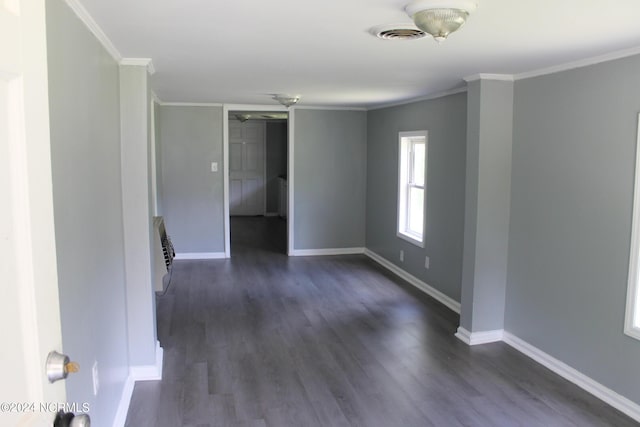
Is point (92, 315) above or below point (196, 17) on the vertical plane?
below

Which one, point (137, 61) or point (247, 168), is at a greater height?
point (137, 61)

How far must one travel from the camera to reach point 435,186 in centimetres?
537

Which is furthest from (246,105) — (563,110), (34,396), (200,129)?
(34,396)

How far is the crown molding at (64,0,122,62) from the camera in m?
2.04

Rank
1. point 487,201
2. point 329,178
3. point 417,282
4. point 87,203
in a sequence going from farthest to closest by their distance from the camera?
point 329,178
point 417,282
point 487,201
point 87,203

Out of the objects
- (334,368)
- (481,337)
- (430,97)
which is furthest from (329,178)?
(334,368)

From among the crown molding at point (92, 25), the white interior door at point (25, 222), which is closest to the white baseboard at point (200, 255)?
the crown molding at point (92, 25)

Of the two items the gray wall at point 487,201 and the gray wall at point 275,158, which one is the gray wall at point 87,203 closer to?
the gray wall at point 487,201

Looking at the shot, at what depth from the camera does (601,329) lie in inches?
127

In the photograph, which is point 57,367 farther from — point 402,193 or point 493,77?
point 402,193

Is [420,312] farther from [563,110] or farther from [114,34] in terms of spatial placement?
[114,34]

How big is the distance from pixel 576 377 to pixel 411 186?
10.0 ft

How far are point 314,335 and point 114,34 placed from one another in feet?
9.06

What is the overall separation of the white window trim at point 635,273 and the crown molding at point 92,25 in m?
2.87
